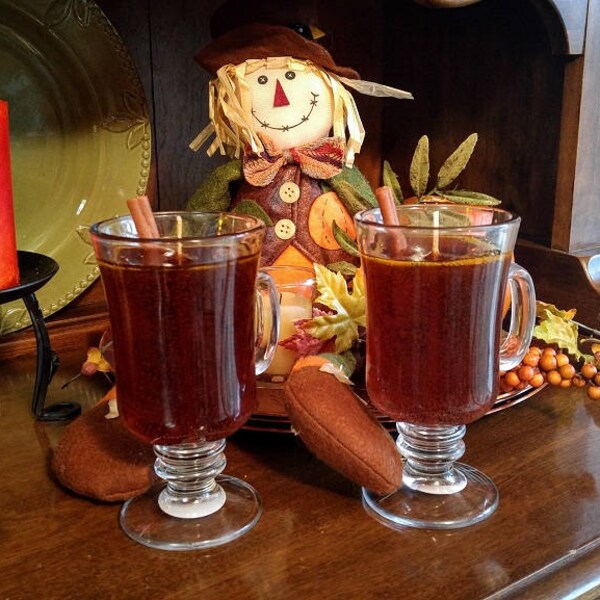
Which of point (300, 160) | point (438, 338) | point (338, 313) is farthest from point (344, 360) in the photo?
point (300, 160)

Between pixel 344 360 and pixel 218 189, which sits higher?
pixel 218 189

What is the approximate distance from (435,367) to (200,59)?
49 cm

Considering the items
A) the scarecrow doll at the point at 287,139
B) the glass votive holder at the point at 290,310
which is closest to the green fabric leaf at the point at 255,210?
the scarecrow doll at the point at 287,139

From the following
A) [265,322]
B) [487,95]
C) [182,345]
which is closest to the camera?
[182,345]

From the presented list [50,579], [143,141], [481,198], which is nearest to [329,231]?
[481,198]

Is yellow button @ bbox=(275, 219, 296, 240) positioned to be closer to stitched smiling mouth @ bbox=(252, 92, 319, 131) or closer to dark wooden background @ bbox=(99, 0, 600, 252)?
stitched smiling mouth @ bbox=(252, 92, 319, 131)

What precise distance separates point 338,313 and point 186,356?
22cm

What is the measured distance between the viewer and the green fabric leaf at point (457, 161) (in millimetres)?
800

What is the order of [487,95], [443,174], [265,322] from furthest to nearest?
[487,95], [443,174], [265,322]

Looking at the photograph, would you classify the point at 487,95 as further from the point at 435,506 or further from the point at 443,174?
the point at 435,506

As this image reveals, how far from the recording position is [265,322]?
1.99ft

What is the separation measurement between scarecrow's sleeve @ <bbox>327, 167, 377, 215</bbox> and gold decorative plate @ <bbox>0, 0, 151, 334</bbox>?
27 centimetres

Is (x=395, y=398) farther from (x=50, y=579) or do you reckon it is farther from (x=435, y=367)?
(x=50, y=579)

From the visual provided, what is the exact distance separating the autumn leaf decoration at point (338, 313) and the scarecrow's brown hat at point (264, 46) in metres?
0.26
